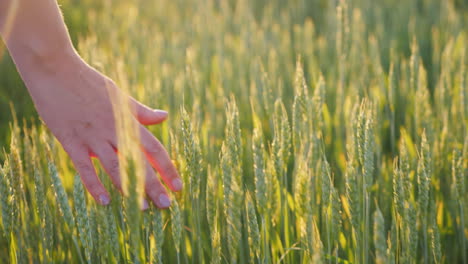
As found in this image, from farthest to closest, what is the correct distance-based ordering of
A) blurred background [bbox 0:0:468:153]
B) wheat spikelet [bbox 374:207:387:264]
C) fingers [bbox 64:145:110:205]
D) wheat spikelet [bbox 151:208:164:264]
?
blurred background [bbox 0:0:468:153] → fingers [bbox 64:145:110:205] → wheat spikelet [bbox 151:208:164:264] → wheat spikelet [bbox 374:207:387:264]

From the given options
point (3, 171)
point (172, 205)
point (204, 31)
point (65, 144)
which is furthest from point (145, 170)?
point (204, 31)

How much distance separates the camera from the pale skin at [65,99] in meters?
1.06

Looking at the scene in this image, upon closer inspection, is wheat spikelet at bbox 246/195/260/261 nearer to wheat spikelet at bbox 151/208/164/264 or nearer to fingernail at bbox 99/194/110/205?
wheat spikelet at bbox 151/208/164/264

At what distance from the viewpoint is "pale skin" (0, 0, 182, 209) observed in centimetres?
106

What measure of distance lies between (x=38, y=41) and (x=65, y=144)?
0.26 m

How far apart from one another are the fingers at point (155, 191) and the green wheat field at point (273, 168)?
3 centimetres

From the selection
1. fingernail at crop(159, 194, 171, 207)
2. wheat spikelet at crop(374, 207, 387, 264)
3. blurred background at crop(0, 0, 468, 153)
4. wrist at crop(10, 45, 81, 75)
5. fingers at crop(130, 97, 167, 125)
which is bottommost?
wheat spikelet at crop(374, 207, 387, 264)

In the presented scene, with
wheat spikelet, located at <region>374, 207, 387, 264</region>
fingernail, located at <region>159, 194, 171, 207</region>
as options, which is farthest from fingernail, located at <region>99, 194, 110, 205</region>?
wheat spikelet, located at <region>374, 207, 387, 264</region>

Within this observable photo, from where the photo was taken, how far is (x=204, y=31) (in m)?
2.83

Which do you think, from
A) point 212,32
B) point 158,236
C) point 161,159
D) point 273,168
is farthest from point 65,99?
point 212,32

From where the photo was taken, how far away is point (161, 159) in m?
1.08

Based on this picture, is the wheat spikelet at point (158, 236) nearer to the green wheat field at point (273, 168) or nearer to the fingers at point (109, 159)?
the green wheat field at point (273, 168)

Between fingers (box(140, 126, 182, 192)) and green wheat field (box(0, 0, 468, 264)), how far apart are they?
0.02m

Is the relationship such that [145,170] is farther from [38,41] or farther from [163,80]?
[163,80]
